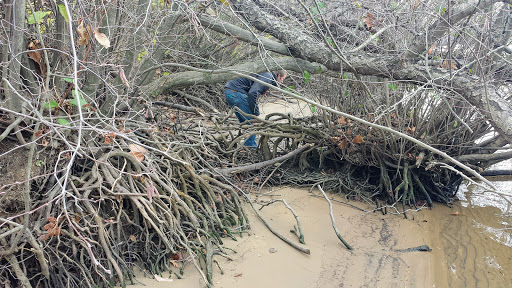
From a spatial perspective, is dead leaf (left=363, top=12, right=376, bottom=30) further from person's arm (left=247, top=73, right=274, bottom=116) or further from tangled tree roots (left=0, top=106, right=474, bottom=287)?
person's arm (left=247, top=73, right=274, bottom=116)

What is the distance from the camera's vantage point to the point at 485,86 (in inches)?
181

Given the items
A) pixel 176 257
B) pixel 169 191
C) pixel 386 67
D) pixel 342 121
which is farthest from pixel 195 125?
pixel 386 67

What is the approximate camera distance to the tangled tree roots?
11.6 ft

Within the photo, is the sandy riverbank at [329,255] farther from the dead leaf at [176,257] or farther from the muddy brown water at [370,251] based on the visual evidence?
the dead leaf at [176,257]

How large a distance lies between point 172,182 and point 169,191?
0.40m

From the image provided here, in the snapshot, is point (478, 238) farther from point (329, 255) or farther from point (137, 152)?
point (137, 152)

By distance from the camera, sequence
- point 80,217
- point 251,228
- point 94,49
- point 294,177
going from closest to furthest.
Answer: point 80,217 → point 94,49 → point 251,228 → point 294,177

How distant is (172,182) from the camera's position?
4762 millimetres

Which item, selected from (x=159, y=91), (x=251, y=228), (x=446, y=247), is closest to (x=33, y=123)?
(x=159, y=91)

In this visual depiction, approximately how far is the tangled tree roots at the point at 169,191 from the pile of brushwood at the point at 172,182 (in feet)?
0.04

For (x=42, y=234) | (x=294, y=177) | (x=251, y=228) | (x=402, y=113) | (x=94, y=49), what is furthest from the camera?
(x=294, y=177)

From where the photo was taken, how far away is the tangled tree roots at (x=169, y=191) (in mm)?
3535

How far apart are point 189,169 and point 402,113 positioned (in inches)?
114

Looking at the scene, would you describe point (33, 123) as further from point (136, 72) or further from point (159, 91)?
point (159, 91)
